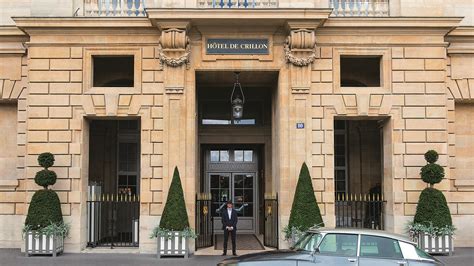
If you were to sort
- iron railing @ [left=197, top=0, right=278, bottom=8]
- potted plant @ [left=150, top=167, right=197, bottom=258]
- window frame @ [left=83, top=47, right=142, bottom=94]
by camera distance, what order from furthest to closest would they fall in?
iron railing @ [left=197, top=0, right=278, bottom=8]
window frame @ [left=83, top=47, right=142, bottom=94]
potted plant @ [left=150, top=167, right=197, bottom=258]

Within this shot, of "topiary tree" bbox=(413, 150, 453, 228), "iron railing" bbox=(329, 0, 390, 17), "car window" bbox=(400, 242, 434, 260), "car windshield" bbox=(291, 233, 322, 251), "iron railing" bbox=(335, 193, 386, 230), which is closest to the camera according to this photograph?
"car window" bbox=(400, 242, 434, 260)

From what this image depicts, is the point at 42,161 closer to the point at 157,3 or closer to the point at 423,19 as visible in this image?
the point at 157,3

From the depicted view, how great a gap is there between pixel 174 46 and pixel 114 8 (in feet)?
8.46

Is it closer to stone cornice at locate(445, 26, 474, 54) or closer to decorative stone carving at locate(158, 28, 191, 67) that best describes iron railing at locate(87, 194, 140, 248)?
decorative stone carving at locate(158, 28, 191, 67)

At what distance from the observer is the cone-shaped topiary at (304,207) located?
639 inches

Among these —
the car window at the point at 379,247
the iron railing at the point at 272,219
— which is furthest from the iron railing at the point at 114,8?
the car window at the point at 379,247

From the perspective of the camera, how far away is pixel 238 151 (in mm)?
23500

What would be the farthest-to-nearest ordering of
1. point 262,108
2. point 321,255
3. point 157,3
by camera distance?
point 262,108 → point 157,3 → point 321,255

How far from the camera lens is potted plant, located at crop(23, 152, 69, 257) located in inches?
634

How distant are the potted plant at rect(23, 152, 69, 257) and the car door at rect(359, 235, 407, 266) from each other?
31.5 ft

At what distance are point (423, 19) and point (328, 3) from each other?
2991 mm

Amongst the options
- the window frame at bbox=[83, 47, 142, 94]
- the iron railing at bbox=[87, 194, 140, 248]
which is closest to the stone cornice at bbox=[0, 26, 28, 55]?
the window frame at bbox=[83, 47, 142, 94]

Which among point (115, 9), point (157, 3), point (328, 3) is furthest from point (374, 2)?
point (115, 9)

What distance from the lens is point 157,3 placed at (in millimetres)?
17547
